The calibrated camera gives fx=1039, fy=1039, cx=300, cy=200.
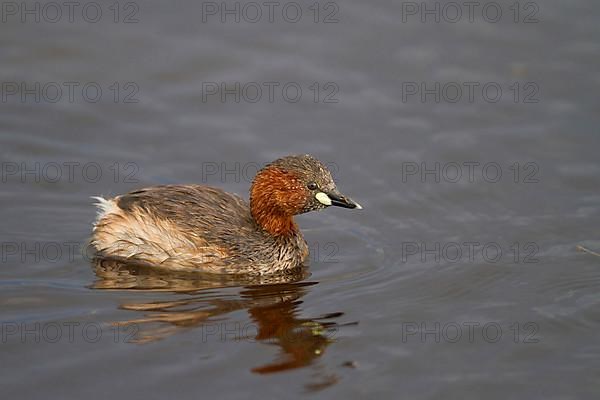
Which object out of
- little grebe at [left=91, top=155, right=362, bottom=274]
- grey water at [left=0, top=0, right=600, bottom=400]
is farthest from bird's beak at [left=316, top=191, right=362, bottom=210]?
grey water at [left=0, top=0, right=600, bottom=400]

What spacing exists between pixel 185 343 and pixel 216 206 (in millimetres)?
2056

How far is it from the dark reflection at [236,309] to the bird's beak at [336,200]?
2.00 ft

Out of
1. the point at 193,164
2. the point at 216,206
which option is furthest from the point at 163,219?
the point at 193,164

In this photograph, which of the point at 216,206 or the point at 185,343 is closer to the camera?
the point at 185,343

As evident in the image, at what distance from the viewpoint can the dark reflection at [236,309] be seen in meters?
6.99

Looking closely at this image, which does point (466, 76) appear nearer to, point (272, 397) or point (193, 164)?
point (193, 164)

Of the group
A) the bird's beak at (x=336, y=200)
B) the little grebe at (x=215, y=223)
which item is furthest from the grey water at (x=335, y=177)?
the bird's beak at (x=336, y=200)

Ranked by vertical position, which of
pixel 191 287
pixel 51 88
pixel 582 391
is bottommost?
pixel 582 391

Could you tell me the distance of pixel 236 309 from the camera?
25.0 feet

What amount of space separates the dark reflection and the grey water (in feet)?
0.08

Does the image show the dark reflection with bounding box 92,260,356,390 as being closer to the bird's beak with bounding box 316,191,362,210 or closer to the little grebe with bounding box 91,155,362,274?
the little grebe with bounding box 91,155,362,274

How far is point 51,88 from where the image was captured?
1121cm

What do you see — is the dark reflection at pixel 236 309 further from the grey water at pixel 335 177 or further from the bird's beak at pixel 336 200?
the bird's beak at pixel 336 200

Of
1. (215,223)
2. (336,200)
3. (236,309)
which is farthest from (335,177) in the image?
(236,309)
